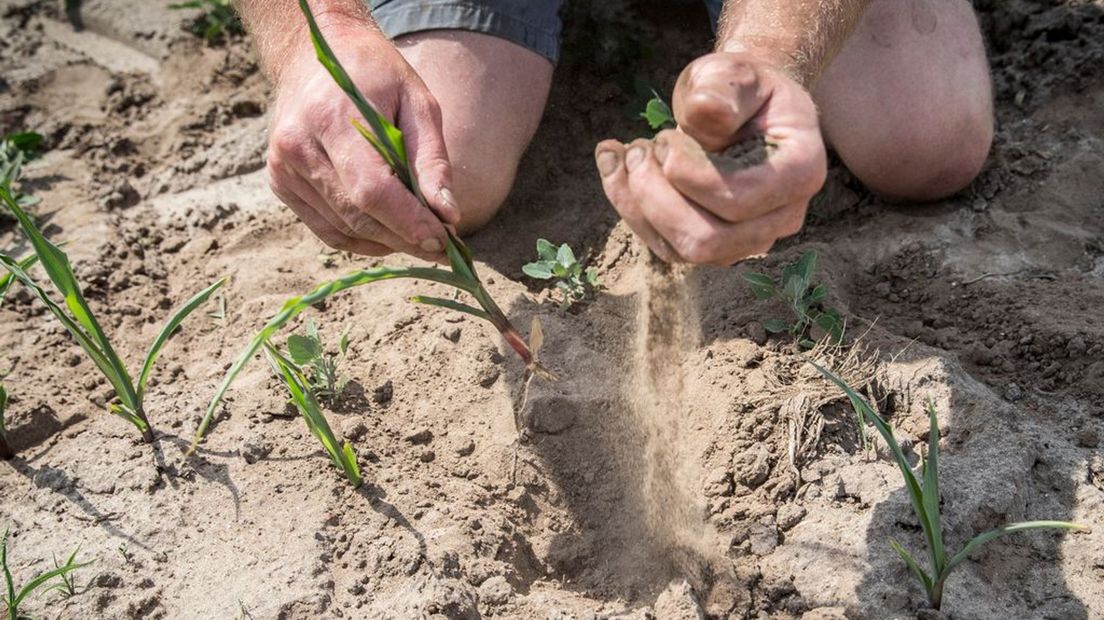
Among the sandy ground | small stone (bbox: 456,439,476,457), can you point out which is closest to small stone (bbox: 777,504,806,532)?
the sandy ground

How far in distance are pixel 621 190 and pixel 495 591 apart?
660mm

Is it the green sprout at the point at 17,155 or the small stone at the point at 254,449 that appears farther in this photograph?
the green sprout at the point at 17,155

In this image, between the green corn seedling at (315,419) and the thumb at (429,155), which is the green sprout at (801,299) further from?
the green corn seedling at (315,419)

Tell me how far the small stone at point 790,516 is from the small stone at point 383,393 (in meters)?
0.77

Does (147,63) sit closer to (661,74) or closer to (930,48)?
(661,74)

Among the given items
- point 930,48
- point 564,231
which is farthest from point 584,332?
point 930,48

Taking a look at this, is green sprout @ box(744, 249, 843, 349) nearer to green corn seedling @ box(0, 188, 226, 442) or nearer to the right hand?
the right hand

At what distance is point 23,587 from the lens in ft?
5.43

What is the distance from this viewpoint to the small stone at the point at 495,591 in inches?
62.8

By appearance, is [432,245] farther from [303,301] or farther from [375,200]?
[303,301]

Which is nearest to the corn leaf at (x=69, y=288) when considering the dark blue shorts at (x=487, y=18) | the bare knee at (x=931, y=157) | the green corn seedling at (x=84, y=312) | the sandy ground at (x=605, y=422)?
the green corn seedling at (x=84, y=312)

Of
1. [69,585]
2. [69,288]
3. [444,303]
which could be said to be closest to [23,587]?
[69,585]

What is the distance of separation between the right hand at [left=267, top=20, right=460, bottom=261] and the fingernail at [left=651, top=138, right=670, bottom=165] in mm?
387

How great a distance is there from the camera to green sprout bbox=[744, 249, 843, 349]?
185 cm
